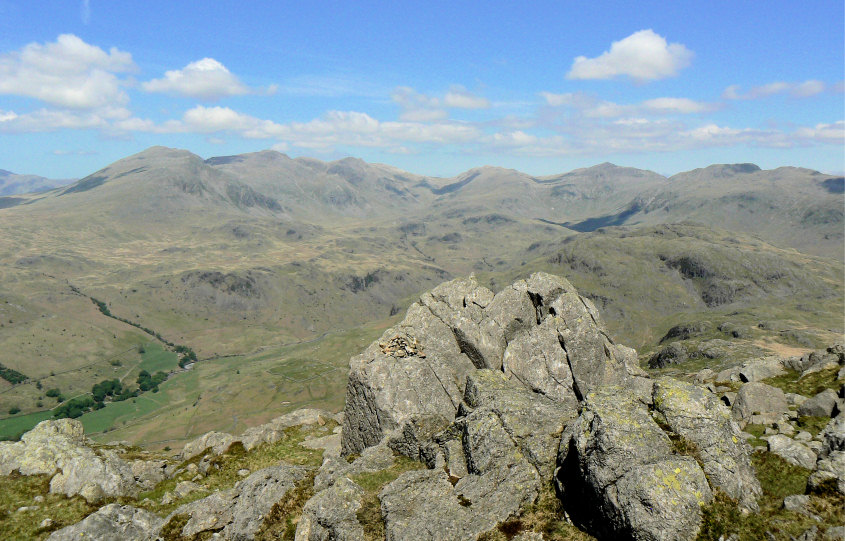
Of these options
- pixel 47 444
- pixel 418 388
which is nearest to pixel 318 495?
pixel 418 388

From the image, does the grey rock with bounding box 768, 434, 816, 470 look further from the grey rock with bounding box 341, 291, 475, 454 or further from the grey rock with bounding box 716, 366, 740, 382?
the grey rock with bounding box 716, 366, 740, 382

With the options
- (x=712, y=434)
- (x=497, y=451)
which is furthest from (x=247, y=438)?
(x=712, y=434)

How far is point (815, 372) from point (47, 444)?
77026 mm

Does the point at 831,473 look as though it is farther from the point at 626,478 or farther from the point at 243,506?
the point at 243,506

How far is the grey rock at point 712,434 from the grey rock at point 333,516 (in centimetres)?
1754

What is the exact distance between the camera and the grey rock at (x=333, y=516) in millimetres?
22938

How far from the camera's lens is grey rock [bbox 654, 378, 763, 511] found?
68.4ft

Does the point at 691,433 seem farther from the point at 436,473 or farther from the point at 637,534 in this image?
the point at 436,473

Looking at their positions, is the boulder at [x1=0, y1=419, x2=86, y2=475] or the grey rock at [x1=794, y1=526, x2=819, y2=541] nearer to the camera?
the grey rock at [x1=794, y1=526, x2=819, y2=541]

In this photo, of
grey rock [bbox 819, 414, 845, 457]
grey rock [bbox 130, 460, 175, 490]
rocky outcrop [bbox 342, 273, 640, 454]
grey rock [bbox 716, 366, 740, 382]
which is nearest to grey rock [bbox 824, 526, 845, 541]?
grey rock [bbox 819, 414, 845, 457]

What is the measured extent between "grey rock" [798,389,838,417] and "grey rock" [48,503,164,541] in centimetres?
4667

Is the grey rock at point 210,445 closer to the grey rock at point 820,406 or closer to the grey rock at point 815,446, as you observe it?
the grey rock at point 815,446

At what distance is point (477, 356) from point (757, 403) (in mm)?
24251

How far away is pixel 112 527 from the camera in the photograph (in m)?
27.6
